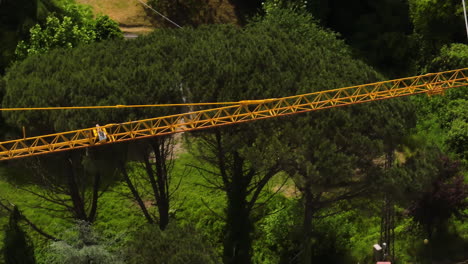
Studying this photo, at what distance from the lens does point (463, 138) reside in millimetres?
55344

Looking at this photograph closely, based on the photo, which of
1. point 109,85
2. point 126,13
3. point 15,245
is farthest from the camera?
point 126,13

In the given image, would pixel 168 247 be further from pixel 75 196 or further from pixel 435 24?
pixel 435 24

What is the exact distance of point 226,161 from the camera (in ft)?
163

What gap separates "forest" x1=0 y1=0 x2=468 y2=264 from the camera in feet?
147

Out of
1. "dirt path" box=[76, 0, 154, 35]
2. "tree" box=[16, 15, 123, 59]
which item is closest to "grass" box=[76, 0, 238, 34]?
"dirt path" box=[76, 0, 154, 35]

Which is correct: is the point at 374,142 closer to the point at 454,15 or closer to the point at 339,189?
the point at 339,189

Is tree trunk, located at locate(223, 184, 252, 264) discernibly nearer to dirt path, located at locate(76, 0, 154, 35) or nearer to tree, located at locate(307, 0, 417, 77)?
tree, located at locate(307, 0, 417, 77)

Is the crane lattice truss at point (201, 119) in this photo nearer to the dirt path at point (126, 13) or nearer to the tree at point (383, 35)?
the tree at point (383, 35)

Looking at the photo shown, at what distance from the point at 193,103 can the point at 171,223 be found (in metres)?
6.58

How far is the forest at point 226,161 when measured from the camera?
44719 millimetres

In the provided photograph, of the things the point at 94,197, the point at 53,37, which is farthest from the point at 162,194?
the point at 53,37

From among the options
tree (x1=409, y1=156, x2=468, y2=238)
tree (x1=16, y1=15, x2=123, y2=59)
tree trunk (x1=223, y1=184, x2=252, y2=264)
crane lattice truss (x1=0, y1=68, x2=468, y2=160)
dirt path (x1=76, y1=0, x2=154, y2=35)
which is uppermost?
dirt path (x1=76, y1=0, x2=154, y2=35)

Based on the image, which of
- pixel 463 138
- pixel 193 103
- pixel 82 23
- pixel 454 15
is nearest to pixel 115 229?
pixel 193 103

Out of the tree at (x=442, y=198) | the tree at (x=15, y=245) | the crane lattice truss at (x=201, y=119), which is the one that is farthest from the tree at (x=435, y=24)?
the tree at (x=15, y=245)
